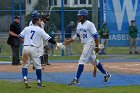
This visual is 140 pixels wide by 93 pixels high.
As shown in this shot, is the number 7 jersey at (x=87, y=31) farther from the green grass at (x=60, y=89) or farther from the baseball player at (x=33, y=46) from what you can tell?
the green grass at (x=60, y=89)

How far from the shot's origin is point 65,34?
1070 inches

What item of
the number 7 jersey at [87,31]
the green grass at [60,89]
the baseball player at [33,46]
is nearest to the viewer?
the green grass at [60,89]

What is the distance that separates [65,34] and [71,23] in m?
0.87

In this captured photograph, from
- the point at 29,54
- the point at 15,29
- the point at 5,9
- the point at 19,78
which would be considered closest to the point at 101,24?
the point at 5,9

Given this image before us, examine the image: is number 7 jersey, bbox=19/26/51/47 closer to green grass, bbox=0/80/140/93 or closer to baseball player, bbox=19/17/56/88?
baseball player, bbox=19/17/56/88

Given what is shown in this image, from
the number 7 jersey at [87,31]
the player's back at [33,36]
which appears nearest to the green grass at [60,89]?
the player's back at [33,36]

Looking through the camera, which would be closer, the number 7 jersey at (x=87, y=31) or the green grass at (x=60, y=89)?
the green grass at (x=60, y=89)

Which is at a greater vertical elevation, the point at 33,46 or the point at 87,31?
A: the point at 87,31

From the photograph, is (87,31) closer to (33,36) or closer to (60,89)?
(33,36)

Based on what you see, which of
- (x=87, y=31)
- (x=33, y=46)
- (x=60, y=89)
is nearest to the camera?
(x=60, y=89)

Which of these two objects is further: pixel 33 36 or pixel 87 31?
pixel 87 31

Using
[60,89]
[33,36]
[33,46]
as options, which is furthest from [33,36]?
[60,89]

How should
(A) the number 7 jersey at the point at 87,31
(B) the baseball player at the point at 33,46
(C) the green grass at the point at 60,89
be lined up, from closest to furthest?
(C) the green grass at the point at 60,89 < (B) the baseball player at the point at 33,46 < (A) the number 7 jersey at the point at 87,31

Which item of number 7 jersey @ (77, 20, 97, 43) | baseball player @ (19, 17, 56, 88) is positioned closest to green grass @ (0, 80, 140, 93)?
baseball player @ (19, 17, 56, 88)
